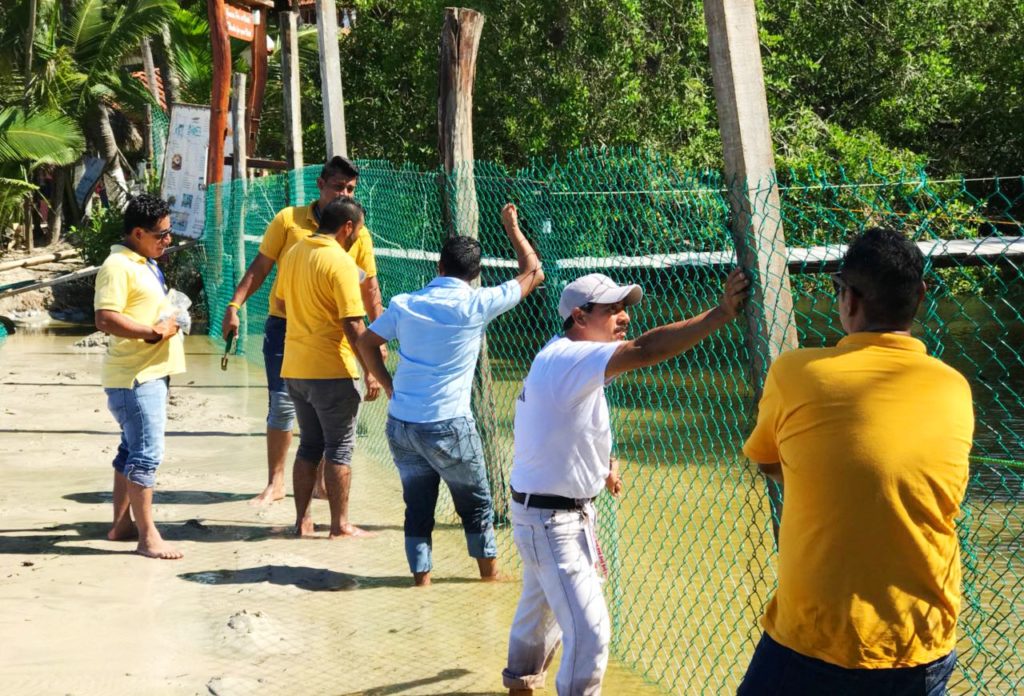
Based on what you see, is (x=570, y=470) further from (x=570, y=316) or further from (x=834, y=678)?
(x=834, y=678)

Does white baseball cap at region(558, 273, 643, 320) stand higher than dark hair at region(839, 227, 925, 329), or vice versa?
dark hair at region(839, 227, 925, 329)

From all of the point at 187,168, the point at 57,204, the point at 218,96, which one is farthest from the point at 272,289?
the point at 57,204

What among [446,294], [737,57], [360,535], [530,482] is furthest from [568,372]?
[360,535]

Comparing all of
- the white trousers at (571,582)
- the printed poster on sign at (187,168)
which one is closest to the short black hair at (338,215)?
the white trousers at (571,582)

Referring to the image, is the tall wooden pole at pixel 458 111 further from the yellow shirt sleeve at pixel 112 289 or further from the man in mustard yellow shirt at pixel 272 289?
the yellow shirt sleeve at pixel 112 289

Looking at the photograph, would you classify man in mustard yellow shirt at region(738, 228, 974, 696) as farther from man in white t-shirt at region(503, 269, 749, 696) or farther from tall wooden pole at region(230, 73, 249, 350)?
tall wooden pole at region(230, 73, 249, 350)

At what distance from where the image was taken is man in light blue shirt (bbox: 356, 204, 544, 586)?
5359 millimetres

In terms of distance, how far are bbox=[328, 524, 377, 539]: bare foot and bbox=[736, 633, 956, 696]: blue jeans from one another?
4.20 m

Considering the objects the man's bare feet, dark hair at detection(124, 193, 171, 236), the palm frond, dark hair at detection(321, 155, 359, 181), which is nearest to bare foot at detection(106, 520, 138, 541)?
the man's bare feet

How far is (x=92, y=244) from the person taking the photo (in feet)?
61.2

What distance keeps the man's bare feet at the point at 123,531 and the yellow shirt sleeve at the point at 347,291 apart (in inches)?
68.8

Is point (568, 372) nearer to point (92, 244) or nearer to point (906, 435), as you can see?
point (906, 435)

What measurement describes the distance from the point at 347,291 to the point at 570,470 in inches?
103

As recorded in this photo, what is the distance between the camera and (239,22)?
13.6 meters
